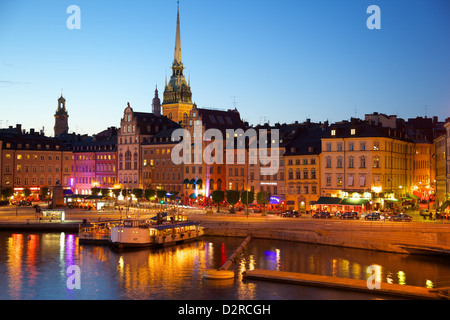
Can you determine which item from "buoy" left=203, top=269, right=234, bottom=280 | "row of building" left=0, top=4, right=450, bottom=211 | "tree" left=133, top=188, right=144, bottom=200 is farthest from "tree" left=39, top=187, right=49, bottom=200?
"buoy" left=203, top=269, right=234, bottom=280

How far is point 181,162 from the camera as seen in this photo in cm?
9612

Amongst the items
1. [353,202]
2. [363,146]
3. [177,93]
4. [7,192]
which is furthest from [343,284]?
[177,93]

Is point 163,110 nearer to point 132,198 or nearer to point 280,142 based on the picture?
point 132,198

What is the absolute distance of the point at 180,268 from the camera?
142ft

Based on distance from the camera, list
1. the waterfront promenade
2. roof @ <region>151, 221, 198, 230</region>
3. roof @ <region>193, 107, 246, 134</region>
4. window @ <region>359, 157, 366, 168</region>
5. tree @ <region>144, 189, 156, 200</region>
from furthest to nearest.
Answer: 1. roof @ <region>193, 107, 246, 134</region>
2. tree @ <region>144, 189, 156, 200</region>
3. window @ <region>359, 157, 366, 168</region>
4. roof @ <region>151, 221, 198, 230</region>
5. the waterfront promenade

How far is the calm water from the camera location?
35.1 m

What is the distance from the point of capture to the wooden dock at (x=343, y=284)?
3304cm

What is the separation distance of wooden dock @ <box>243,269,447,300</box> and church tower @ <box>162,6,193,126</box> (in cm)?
12403

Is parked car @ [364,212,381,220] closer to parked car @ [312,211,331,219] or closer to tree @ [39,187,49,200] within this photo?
parked car @ [312,211,331,219]

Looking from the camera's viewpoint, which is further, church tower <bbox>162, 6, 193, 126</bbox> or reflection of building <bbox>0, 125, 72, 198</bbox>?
church tower <bbox>162, 6, 193, 126</bbox>

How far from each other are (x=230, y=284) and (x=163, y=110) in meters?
132

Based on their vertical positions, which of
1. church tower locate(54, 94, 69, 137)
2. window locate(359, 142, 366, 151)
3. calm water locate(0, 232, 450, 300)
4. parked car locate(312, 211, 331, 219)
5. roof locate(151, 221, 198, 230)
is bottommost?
calm water locate(0, 232, 450, 300)

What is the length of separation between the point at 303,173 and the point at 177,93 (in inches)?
3722
